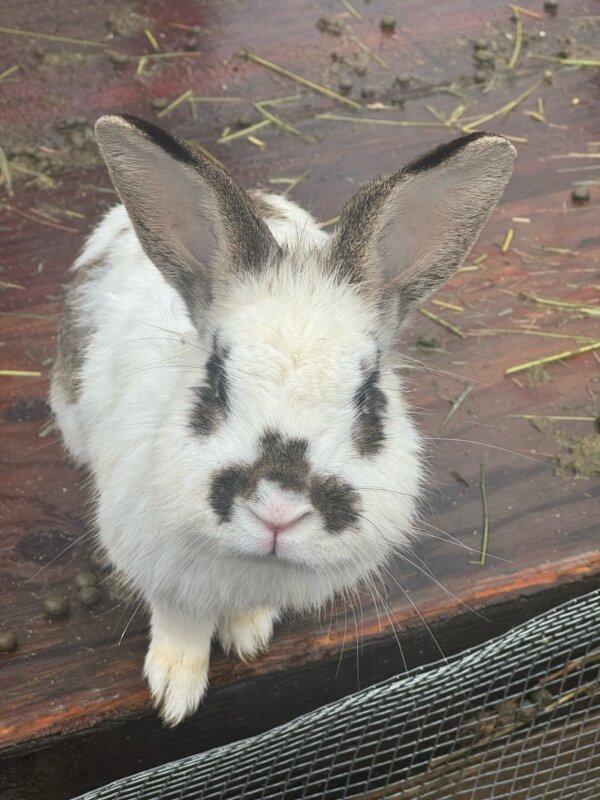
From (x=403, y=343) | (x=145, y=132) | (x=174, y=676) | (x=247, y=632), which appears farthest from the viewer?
(x=403, y=343)

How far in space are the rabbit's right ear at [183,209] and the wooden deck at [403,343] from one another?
2.32 feet

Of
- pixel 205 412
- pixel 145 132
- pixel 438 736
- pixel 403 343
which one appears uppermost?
pixel 145 132

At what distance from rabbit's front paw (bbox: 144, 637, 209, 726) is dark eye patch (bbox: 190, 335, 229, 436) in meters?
0.68

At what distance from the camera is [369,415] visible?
6.53ft

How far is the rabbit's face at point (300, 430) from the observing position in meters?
1.77

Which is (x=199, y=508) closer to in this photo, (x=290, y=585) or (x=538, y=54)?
(x=290, y=585)

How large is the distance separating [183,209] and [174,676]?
105cm

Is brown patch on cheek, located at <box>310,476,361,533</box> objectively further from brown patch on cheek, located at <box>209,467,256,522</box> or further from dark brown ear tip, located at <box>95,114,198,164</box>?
dark brown ear tip, located at <box>95,114,198,164</box>

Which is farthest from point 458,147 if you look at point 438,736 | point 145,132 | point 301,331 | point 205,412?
point 438,736

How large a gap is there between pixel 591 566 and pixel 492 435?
48 centimetres

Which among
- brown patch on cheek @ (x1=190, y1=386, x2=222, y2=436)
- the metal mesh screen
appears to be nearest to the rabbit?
brown patch on cheek @ (x1=190, y1=386, x2=222, y2=436)

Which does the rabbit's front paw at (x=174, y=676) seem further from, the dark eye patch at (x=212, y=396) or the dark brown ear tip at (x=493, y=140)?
the dark brown ear tip at (x=493, y=140)

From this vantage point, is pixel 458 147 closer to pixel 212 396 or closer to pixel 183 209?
pixel 183 209

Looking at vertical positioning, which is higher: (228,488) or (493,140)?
(493,140)
